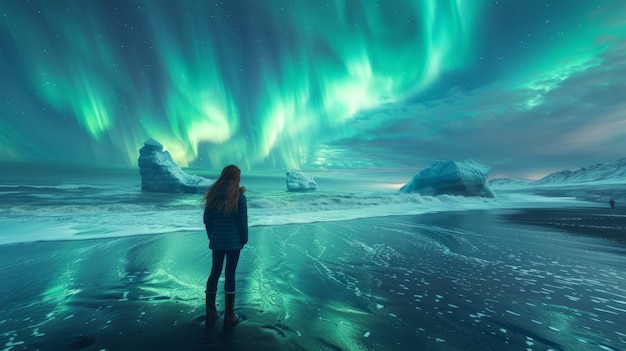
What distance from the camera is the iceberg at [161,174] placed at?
41.2m

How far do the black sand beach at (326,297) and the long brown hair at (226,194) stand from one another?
4.82ft

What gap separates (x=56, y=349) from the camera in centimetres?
274

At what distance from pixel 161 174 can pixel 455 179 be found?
143ft

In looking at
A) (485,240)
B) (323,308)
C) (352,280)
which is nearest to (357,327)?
(323,308)

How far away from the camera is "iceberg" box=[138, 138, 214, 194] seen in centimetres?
4125

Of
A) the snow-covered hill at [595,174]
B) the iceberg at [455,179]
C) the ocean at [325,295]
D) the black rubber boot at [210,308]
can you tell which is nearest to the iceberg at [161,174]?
the iceberg at [455,179]

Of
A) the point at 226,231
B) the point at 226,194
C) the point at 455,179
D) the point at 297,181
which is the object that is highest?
the point at 455,179

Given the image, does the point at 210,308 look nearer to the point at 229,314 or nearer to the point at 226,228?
the point at 229,314

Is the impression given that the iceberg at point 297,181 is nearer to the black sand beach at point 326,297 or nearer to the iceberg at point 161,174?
the iceberg at point 161,174

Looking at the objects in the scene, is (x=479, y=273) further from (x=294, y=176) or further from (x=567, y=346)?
(x=294, y=176)

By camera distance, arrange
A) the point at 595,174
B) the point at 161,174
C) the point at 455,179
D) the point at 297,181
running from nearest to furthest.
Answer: the point at 455,179 < the point at 161,174 < the point at 297,181 < the point at 595,174

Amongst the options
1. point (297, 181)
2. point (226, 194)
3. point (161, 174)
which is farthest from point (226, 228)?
point (297, 181)

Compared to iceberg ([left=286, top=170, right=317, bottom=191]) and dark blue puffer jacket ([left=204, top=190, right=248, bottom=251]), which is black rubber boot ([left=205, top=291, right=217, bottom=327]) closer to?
dark blue puffer jacket ([left=204, top=190, right=248, bottom=251])

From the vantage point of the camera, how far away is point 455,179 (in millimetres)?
32750
